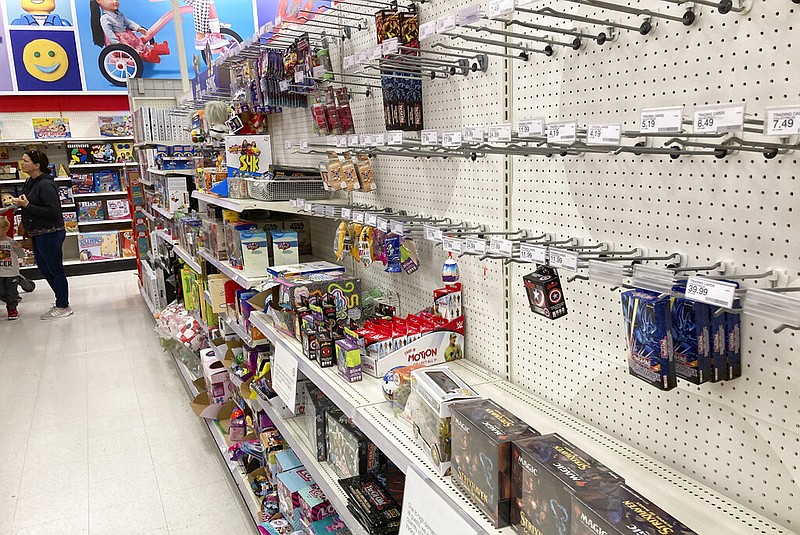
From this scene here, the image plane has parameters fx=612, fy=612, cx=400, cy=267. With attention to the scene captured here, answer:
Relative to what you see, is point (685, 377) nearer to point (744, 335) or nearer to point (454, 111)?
point (744, 335)

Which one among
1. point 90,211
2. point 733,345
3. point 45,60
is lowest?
point 90,211

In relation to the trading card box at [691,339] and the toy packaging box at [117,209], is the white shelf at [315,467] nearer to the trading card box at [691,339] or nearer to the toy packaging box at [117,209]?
the trading card box at [691,339]

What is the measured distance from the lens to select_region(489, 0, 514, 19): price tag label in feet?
3.74

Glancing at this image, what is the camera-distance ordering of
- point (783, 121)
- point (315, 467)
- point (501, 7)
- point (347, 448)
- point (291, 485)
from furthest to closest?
point (291, 485) → point (315, 467) → point (347, 448) → point (501, 7) → point (783, 121)

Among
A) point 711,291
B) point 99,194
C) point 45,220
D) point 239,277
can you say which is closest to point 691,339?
point 711,291

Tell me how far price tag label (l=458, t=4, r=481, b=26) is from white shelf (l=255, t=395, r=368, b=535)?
4.54ft

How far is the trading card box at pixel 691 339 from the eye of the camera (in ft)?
3.54

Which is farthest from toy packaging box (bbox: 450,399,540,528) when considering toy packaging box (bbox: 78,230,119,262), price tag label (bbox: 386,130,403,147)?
toy packaging box (bbox: 78,230,119,262)

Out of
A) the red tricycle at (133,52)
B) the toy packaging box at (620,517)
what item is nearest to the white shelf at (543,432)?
the toy packaging box at (620,517)

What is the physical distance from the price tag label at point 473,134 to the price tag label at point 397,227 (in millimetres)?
475

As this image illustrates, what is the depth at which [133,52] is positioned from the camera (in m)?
10.0

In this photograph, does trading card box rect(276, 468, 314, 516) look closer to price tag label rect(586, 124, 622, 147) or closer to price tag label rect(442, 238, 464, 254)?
price tag label rect(442, 238, 464, 254)

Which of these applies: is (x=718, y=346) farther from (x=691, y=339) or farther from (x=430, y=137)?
(x=430, y=137)

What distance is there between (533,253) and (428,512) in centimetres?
60
